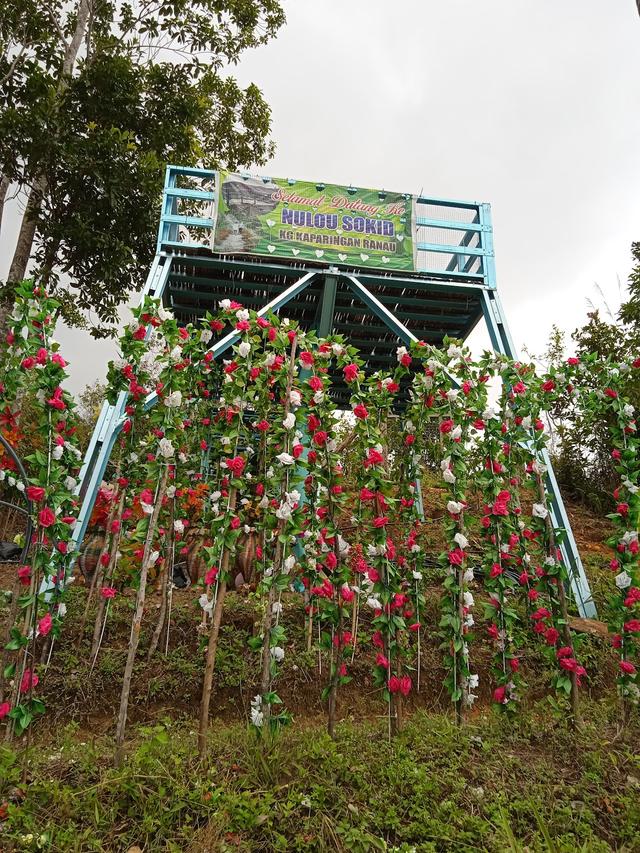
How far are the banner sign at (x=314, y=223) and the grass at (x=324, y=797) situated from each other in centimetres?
607

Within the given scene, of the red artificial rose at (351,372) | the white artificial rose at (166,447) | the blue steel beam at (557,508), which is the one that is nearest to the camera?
the white artificial rose at (166,447)

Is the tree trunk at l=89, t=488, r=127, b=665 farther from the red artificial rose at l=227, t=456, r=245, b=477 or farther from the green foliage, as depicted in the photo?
the green foliage

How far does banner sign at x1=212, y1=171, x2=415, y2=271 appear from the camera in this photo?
23.6 feet

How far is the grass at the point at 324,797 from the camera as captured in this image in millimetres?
2105

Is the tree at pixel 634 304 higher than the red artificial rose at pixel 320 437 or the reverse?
higher

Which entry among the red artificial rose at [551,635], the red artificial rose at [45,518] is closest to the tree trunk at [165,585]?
the red artificial rose at [45,518]

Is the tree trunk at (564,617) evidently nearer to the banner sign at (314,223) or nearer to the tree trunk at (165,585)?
the tree trunk at (165,585)

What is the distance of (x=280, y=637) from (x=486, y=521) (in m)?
1.86

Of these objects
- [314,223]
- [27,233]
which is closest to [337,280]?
[314,223]

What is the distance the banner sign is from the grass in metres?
6.07

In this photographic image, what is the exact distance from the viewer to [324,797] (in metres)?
2.31

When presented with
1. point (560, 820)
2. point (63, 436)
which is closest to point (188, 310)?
point (63, 436)

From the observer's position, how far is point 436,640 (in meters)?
5.37

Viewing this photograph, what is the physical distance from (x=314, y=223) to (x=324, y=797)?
272 inches
